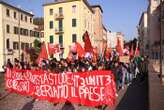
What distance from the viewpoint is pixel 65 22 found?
202ft

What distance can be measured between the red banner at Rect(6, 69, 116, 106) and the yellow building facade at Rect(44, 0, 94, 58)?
1773 inches

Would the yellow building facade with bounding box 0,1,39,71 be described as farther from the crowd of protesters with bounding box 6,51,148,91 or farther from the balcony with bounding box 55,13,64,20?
the crowd of protesters with bounding box 6,51,148,91

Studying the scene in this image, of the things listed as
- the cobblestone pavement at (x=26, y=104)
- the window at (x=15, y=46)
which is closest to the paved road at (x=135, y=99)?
the cobblestone pavement at (x=26, y=104)

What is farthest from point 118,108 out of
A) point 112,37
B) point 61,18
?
point 61,18

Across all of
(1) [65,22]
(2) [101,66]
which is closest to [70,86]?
(2) [101,66]

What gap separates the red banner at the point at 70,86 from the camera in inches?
413

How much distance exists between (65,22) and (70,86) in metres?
A: 50.3

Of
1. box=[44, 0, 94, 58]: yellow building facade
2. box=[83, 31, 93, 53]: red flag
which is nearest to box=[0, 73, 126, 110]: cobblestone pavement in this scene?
box=[83, 31, 93, 53]: red flag

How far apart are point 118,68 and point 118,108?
4444 millimetres

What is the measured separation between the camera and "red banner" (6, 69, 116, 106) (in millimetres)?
10484

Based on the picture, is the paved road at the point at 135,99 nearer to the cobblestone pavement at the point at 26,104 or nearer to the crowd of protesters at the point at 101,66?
the cobblestone pavement at the point at 26,104

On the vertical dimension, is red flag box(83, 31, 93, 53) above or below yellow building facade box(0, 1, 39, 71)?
below

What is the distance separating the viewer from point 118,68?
1588cm

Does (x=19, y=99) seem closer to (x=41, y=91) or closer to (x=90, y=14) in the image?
(x=41, y=91)
